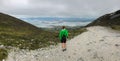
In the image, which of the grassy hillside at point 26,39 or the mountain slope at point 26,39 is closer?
the grassy hillside at point 26,39

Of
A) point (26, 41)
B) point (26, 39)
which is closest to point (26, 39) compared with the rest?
point (26, 39)

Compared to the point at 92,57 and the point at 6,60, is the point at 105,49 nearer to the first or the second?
the point at 92,57

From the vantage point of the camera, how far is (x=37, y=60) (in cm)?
3684

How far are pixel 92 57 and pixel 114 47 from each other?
6.41 m

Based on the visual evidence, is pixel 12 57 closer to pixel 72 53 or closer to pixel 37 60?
pixel 37 60

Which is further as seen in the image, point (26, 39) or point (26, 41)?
point (26, 39)

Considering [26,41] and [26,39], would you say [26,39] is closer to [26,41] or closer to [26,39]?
[26,39]

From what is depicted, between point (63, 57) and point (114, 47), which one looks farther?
point (114, 47)

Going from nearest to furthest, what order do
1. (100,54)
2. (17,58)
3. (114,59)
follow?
1. (114,59)
2. (100,54)
3. (17,58)

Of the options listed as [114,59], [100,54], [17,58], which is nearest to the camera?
[114,59]

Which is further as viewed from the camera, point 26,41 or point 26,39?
point 26,39

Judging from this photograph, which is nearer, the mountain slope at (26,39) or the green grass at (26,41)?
the green grass at (26,41)

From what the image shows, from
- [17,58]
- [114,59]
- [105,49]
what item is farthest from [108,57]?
[17,58]

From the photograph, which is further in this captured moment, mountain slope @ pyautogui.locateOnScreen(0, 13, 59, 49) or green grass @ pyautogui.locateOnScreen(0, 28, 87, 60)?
mountain slope @ pyautogui.locateOnScreen(0, 13, 59, 49)
